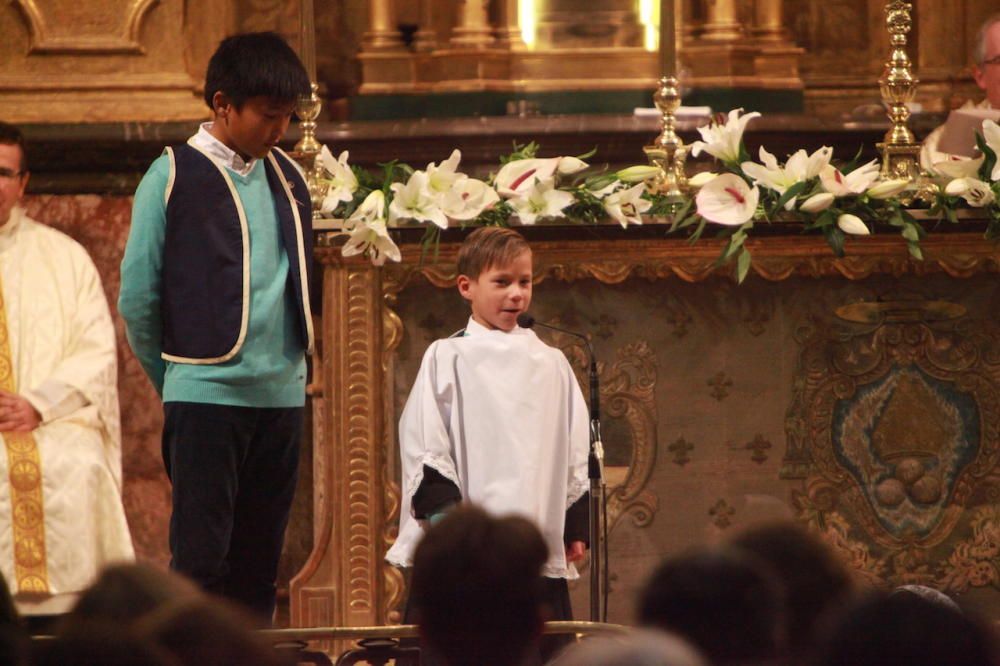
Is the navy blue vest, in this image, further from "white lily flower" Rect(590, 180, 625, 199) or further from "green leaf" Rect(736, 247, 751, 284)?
"green leaf" Rect(736, 247, 751, 284)

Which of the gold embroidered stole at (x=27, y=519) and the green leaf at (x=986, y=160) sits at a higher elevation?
the green leaf at (x=986, y=160)

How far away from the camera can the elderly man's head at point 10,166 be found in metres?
5.73

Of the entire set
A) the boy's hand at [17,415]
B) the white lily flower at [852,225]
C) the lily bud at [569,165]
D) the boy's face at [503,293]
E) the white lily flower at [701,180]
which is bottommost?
the boy's hand at [17,415]

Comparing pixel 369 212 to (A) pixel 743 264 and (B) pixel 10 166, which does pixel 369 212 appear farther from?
(B) pixel 10 166

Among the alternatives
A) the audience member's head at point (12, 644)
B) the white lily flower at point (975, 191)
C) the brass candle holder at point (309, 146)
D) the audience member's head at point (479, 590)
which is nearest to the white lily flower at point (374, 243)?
the brass candle holder at point (309, 146)

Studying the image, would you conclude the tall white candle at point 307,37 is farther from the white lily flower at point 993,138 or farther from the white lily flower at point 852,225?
the white lily flower at point 993,138

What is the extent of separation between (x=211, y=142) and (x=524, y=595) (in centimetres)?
238

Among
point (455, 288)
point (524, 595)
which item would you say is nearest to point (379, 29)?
point (455, 288)

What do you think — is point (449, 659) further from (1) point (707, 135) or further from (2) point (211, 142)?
(1) point (707, 135)

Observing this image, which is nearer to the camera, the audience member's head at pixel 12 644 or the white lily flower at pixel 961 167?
the audience member's head at pixel 12 644

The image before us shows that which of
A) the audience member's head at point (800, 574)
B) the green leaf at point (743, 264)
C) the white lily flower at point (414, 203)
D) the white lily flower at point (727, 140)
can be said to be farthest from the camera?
the white lily flower at point (727, 140)

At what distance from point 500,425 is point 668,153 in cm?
116

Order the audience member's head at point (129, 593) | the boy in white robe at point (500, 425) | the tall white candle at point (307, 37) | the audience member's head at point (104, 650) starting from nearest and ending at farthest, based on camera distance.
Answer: the audience member's head at point (104, 650)
the audience member's head at point (129, 593)
the boy in white robe at point (500, 425)
the tall white candle at point (307, 37)

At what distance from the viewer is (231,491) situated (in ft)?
14.7
